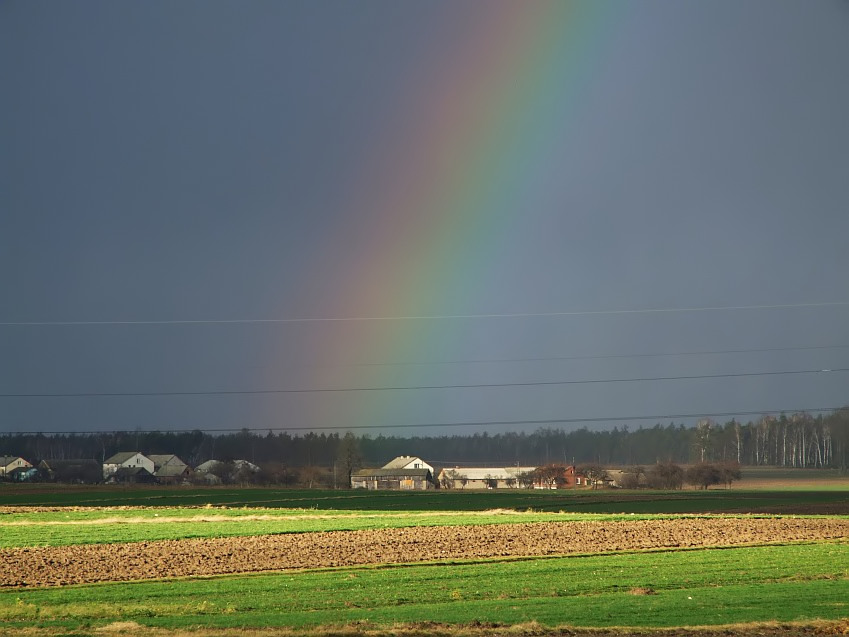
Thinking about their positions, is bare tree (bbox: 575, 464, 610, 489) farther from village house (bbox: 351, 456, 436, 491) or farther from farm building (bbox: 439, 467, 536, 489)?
village house (bbox: 351, 456, 436, 491)

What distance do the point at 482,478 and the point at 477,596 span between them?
6033 inches

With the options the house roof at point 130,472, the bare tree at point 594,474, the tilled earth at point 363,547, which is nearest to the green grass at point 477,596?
the tilled earth at point 363,547

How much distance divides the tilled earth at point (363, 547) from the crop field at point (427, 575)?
130 millimetres

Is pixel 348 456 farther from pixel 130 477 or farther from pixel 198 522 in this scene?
pixel 198 522

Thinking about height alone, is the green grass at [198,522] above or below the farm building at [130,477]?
above

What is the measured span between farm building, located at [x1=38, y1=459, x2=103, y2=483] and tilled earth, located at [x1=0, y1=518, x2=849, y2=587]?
133m

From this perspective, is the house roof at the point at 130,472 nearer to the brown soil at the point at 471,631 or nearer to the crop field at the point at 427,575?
the crop field at the point at 427,575

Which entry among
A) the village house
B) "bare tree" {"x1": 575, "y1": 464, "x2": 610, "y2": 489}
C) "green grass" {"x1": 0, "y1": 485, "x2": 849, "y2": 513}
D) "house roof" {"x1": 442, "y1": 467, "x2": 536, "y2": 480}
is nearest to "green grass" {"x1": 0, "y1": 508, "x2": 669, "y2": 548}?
"green grass" {"x1": 0, "y1": 485, "x2": 849, "y2": 513}

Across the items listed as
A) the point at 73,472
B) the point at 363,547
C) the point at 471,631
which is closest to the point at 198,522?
the point at 363,547

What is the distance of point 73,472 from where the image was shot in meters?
178

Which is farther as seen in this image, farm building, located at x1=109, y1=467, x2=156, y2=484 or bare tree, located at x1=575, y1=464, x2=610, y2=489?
farm building, located at x1=109, y1=467, x2=156, y2=484

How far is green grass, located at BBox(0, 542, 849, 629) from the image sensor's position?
24.2 meters

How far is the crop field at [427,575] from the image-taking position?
77.4 feet

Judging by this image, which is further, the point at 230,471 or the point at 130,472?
the point at 130,472
